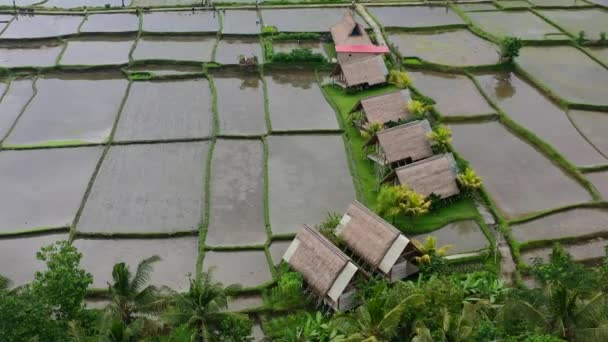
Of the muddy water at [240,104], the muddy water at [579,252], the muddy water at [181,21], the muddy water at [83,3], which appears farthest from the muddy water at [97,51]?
the muddy water at [579,252]

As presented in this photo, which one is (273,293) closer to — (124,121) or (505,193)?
(505,193)

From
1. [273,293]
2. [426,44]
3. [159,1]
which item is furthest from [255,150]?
[159,1]

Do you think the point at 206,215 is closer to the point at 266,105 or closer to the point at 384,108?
the point at 266,105

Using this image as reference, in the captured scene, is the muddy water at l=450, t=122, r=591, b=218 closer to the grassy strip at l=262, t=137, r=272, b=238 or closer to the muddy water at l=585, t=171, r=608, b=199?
the muddy water at l=585, t=171, r=608, b=199

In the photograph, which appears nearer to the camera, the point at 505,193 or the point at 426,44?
the point at 505,193

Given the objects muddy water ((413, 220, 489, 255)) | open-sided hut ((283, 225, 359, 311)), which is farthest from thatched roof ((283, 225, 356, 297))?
muddy water ((413, 220, 489, 255))
